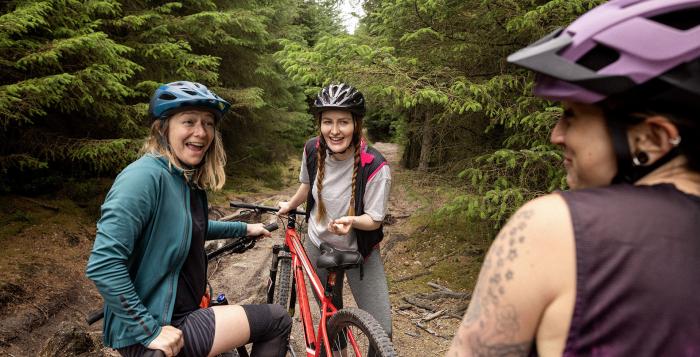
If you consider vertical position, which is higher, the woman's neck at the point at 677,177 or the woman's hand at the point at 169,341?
the woman's neck at the point at 677,177

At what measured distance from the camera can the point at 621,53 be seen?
0.97 m

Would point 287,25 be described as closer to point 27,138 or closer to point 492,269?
point 27,138

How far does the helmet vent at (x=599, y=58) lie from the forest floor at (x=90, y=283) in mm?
4141

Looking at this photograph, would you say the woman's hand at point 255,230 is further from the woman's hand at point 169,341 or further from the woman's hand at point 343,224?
the woman's hand at point 169,341

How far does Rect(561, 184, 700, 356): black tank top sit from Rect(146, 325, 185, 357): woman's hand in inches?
79.0

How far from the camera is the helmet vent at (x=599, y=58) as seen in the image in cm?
100

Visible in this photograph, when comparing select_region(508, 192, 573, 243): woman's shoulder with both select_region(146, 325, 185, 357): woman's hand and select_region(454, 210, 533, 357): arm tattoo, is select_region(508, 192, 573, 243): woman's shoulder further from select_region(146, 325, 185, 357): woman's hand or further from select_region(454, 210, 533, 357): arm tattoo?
select_region(146, 325, 185, 357): woman's hand

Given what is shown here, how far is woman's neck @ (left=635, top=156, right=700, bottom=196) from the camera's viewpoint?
0.91 meters

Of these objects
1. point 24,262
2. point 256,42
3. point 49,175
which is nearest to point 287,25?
point 256,42

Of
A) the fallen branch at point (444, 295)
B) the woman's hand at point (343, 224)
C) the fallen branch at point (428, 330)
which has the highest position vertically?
the woman's hand at point (343, 224)

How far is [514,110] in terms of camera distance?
4809 millimetres

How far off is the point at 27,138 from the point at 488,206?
6.85 metres

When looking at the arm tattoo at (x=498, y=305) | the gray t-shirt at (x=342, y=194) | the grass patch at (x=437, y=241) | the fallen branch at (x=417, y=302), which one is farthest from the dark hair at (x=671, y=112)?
the fallen branch at (x=417, y=302)

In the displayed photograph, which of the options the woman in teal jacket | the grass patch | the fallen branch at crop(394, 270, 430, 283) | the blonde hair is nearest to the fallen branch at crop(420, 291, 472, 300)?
the grass patch
